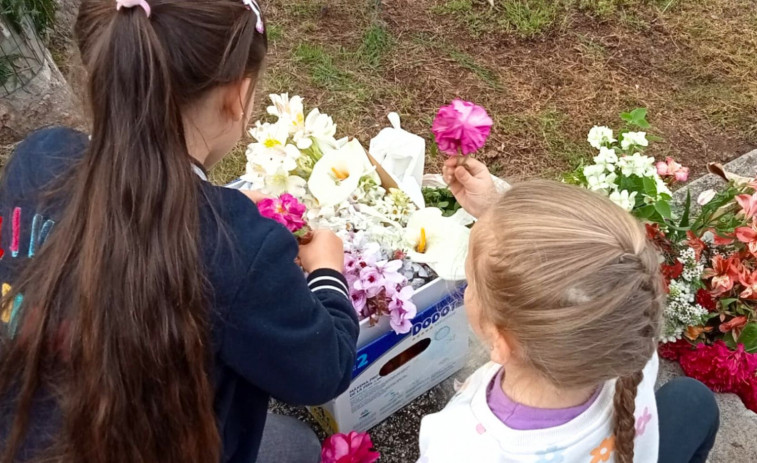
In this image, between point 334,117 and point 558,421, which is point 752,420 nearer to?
point 558,421

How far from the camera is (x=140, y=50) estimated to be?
838mm

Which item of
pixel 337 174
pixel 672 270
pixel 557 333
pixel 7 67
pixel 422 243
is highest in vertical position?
pixel 557 333

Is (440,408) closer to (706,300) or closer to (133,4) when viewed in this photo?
(706,300)

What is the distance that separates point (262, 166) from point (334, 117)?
1.23 m

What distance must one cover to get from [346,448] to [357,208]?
0.53 m

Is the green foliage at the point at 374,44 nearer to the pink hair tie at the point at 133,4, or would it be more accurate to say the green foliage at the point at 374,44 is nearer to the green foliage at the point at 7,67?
the green foliage at the point at 7,67

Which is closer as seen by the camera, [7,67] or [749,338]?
[749,338]

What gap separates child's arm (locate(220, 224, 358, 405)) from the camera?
930 mm

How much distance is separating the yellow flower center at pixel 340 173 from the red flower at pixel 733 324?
40.7 inches

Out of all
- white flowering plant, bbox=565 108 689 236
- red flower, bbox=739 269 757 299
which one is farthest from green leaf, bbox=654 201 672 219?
red flower, bbox=739 269 757 299

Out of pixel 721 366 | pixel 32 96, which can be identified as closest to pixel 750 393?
pixel 721 366

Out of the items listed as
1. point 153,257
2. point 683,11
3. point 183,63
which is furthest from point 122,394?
point 683,11

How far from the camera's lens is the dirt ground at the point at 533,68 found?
2.60m

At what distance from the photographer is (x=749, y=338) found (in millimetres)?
1673
